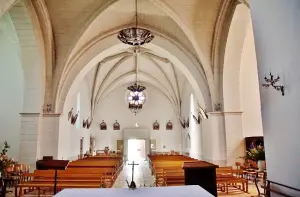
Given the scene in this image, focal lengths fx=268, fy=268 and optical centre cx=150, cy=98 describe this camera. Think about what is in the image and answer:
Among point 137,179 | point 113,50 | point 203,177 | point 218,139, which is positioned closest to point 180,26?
point 113,50

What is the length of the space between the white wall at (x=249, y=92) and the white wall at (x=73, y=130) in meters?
8.39

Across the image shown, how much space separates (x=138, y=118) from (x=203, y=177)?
64.9 ft

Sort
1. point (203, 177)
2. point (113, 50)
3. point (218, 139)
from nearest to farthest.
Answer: point (203, 177) < point (218, 139) < point (113, 50)

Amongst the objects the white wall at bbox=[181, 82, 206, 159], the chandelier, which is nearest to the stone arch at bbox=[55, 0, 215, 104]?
the white wall at bbox=[181, 82, 206, 159]

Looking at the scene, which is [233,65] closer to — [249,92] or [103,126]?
[249,92]

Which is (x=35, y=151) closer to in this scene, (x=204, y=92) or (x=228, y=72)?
(x=204, y=92)

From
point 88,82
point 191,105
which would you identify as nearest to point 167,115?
point 191,105

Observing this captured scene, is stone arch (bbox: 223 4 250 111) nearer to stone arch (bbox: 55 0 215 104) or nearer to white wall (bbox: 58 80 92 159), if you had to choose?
stone arch (bbox: 55 0 215 104)

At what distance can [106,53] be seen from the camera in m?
14.5

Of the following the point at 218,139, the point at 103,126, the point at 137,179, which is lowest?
the point at 137,179

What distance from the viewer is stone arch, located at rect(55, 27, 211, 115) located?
41.9 ft

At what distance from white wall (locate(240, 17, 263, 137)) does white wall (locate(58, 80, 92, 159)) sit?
839 cm

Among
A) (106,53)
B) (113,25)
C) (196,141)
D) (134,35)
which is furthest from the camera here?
(196,141)

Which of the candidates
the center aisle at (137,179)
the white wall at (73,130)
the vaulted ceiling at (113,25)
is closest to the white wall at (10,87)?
the vaulted ceiling at (113,25)
